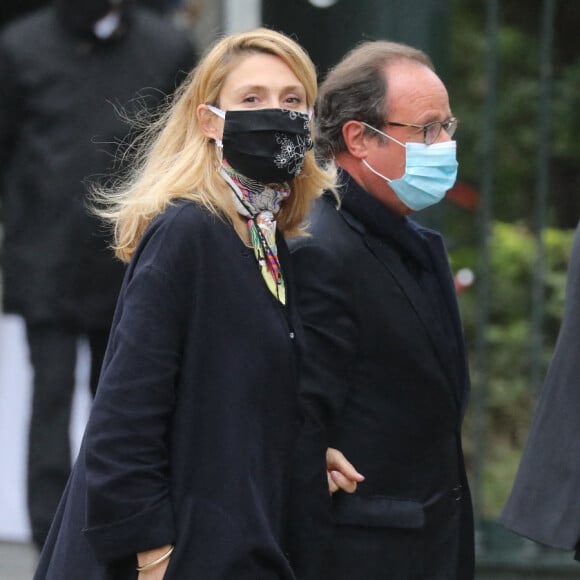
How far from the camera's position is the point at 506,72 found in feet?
18.0

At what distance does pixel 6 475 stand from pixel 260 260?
3436 millimetres

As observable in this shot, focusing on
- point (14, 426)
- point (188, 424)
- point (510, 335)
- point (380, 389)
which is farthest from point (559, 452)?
point (14, 426)

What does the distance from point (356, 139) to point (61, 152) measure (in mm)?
1739

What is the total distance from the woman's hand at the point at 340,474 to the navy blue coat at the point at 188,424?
0.33m

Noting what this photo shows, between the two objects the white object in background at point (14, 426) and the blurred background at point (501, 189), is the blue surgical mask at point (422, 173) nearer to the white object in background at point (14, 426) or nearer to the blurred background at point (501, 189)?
the blurred background at point (501, 189)

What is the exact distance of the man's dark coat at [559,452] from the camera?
11.5ft

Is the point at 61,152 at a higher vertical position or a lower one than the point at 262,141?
lower

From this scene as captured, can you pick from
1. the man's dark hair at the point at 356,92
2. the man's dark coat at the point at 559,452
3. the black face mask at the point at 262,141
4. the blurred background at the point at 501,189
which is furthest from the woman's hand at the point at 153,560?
the blurred background at the point at 501,189

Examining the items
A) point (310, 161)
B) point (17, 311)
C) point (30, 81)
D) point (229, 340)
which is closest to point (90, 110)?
point (30, 81)

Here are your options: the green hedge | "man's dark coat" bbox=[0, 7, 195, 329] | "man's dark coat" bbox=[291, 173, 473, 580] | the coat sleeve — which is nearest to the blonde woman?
the coat sleeve

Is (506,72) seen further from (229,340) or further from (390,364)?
(229,340)

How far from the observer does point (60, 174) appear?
5.05 metres

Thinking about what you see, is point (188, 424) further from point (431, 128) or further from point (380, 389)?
point (431, 128)

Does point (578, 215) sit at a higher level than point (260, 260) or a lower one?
lower
